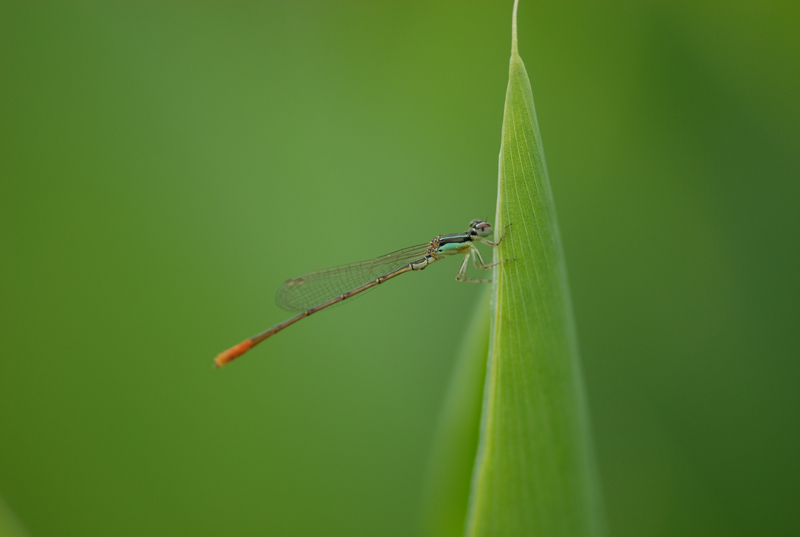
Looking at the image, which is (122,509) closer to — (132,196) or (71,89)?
(132,196)

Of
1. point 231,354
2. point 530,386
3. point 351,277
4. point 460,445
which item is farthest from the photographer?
point 351,277

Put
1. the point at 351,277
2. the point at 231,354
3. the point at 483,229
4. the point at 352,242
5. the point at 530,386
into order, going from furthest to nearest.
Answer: the point at 352,242 < the point at 351,277 < the point at 231,354 < the point at 483,229 < the point at 530,386

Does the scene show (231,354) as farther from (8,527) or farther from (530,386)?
(530,386)

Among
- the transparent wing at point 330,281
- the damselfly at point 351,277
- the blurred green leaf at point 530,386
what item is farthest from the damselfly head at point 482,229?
the blurred green leaf at point 530,386

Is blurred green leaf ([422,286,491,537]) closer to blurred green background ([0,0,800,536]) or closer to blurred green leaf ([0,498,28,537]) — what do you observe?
blurred green background ([0,0,800,536])

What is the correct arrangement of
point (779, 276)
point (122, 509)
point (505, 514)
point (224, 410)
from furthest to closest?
point (224, 410) → point (122, 509) → point (779, 276) → point (505, 514)

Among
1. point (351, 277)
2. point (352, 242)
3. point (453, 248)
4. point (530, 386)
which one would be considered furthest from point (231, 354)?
point (530, 386)

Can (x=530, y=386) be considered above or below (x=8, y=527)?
above

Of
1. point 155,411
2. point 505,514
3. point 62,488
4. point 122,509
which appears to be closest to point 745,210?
point 505,514
